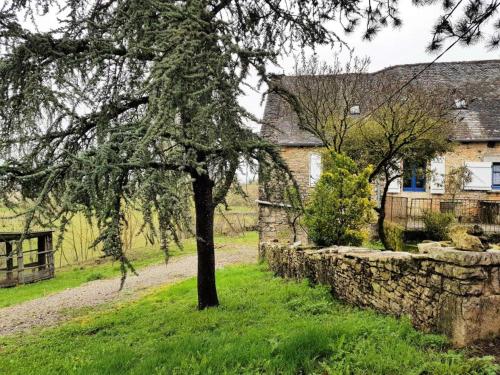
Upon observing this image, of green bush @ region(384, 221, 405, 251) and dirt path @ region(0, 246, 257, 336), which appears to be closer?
dirt path @ region(0, 246, 257, 336)

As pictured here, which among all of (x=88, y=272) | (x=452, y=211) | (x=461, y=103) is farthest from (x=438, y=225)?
(x=88, y=272)

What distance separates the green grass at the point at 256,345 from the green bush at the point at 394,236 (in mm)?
5474

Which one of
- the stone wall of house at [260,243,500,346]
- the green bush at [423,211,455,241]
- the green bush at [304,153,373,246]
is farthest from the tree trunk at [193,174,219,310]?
the green bush at [423,211,455,241]

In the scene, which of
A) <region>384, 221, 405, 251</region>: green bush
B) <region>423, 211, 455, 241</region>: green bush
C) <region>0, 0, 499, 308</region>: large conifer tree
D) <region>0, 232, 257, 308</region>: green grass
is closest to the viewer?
<region>0, 0, 499, 308</region>: large conifer tree

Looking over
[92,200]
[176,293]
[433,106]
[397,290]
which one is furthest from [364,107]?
[92,200]

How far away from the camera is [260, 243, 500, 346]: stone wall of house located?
3695 mm

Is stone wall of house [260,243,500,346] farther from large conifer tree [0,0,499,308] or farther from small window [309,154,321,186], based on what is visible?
small window [309,154,321,186]

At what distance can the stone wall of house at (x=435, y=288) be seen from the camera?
3695mm

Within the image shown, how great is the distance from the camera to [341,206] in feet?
28.9

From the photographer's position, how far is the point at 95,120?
608cm

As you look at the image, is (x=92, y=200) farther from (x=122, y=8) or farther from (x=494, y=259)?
(x=494, y=259)

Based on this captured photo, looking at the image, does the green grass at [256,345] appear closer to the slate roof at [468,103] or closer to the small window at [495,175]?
the slate roof at [468,103]

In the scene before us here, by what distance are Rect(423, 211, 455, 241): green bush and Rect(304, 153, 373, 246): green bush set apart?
3675mm

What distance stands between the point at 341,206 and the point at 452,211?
6810 mm
